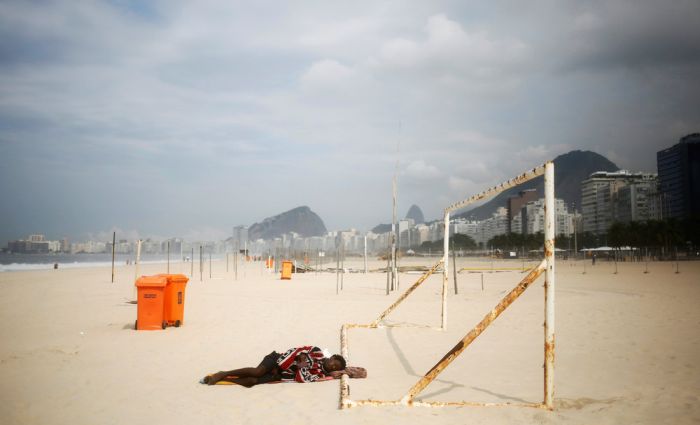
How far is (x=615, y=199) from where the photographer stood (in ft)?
541

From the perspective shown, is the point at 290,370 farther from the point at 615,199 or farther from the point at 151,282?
the point at 615,199

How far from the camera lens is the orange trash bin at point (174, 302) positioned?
9680 mm

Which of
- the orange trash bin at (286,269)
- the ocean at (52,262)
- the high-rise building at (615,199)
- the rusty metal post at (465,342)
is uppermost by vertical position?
the high-rise building at (615,199)

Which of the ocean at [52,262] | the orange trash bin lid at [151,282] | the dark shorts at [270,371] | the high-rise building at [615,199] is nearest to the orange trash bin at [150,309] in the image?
the orange trash bin lid at [151,282]

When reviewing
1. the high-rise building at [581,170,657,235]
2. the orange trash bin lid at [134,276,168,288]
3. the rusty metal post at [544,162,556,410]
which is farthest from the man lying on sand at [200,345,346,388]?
the high-rise building at [581,170,657,235]

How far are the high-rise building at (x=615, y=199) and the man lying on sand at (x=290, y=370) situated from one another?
166492 millimetres

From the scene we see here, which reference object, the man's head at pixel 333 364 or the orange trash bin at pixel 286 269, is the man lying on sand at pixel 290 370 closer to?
the man's head at pixel 333 364

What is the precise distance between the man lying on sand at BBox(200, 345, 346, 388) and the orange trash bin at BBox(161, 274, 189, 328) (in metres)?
4.20

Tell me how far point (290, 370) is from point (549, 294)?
3.35 meters

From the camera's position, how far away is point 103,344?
8195 mm

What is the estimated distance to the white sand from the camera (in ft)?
15.2

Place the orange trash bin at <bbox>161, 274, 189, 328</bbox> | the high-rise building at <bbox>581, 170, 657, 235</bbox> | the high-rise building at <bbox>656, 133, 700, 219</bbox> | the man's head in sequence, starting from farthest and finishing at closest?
1. the high-rise building at <bbox>656, 133, 700, 219</bbox>
2. the high-rise building at <bbox>581, 170, 657, 235</bbox>
3. the orange trash bin at <bbox>161, 274, 189, 328</bbox>
4. the man's head

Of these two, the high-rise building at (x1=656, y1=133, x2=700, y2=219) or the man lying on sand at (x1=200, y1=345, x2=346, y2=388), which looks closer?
the man lying on sand at (x1=200, y1=345, x2=346, y2=388)

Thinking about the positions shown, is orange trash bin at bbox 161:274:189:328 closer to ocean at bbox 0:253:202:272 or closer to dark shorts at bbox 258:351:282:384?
dark shorts at bbox 258:351:282:384
